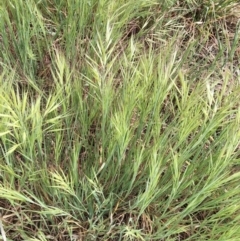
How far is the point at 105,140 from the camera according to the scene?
3.18 ft

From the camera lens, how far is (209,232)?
39.5 inches

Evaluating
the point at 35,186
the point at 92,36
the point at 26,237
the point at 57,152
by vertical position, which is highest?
the point at 92,36

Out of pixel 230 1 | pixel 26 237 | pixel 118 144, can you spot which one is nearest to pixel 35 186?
pixel 26 237

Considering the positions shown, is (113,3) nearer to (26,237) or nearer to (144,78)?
(144,78)

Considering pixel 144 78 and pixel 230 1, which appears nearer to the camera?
pixel 144 78

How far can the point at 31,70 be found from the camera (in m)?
1.14

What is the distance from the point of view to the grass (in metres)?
0.87

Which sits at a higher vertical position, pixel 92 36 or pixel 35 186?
pixel 92 36

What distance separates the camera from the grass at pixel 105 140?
873mm

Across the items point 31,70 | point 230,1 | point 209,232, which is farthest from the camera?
point 230,1

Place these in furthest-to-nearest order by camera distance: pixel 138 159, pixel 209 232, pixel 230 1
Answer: pixel 230 1 → pixel 209 232 → pixel 138 159

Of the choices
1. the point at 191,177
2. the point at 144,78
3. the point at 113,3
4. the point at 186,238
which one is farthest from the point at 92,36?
the point at 186,238

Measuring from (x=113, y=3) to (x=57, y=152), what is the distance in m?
0.40

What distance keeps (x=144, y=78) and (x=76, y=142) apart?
0.66 ft
